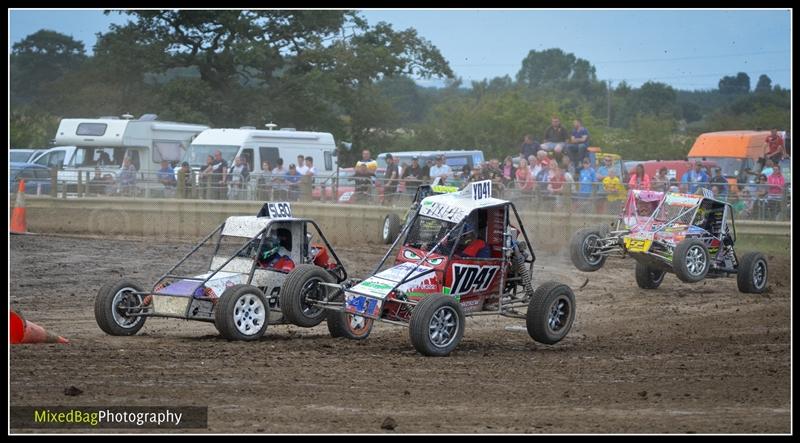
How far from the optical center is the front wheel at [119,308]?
11.7m

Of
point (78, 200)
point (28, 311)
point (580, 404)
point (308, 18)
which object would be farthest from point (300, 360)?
point (308, 18)

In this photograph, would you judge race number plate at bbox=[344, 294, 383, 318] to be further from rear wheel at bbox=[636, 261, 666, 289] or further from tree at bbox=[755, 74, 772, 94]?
tree at bbox=[755, 74, 772, 94]

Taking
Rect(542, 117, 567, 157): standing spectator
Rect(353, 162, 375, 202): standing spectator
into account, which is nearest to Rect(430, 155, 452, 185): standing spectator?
Rect(353, 162, 375, 202): standing spectator

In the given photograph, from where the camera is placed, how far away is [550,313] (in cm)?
1184

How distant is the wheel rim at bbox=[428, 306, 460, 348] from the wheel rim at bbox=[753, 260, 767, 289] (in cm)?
878

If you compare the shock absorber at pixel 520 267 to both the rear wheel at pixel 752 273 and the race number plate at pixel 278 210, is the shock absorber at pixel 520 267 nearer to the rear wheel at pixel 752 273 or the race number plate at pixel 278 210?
the race number plate at pixel 278 210

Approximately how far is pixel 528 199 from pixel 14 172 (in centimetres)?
1183

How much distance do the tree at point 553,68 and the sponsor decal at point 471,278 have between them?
63057 millimetres

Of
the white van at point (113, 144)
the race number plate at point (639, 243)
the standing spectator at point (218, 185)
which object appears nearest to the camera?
the race number plate at point (639, 243)

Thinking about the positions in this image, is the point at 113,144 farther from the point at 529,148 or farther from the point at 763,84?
the point at 763,84

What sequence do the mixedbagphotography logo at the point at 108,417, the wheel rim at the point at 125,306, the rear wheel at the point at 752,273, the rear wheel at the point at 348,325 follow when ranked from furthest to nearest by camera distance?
1. the rear wheel at the point at 752,273
2. the rear wheel at the point at 348,325
3. the wheel rim at the point at 125,306
4. the mixedbagphotography logo at the point at 108,417

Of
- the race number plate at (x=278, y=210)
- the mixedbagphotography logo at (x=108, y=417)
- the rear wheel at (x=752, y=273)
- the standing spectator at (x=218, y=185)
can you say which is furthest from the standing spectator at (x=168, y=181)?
the mixedbagphotography logo at (x=108, y=417)

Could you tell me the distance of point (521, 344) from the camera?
12.4m
